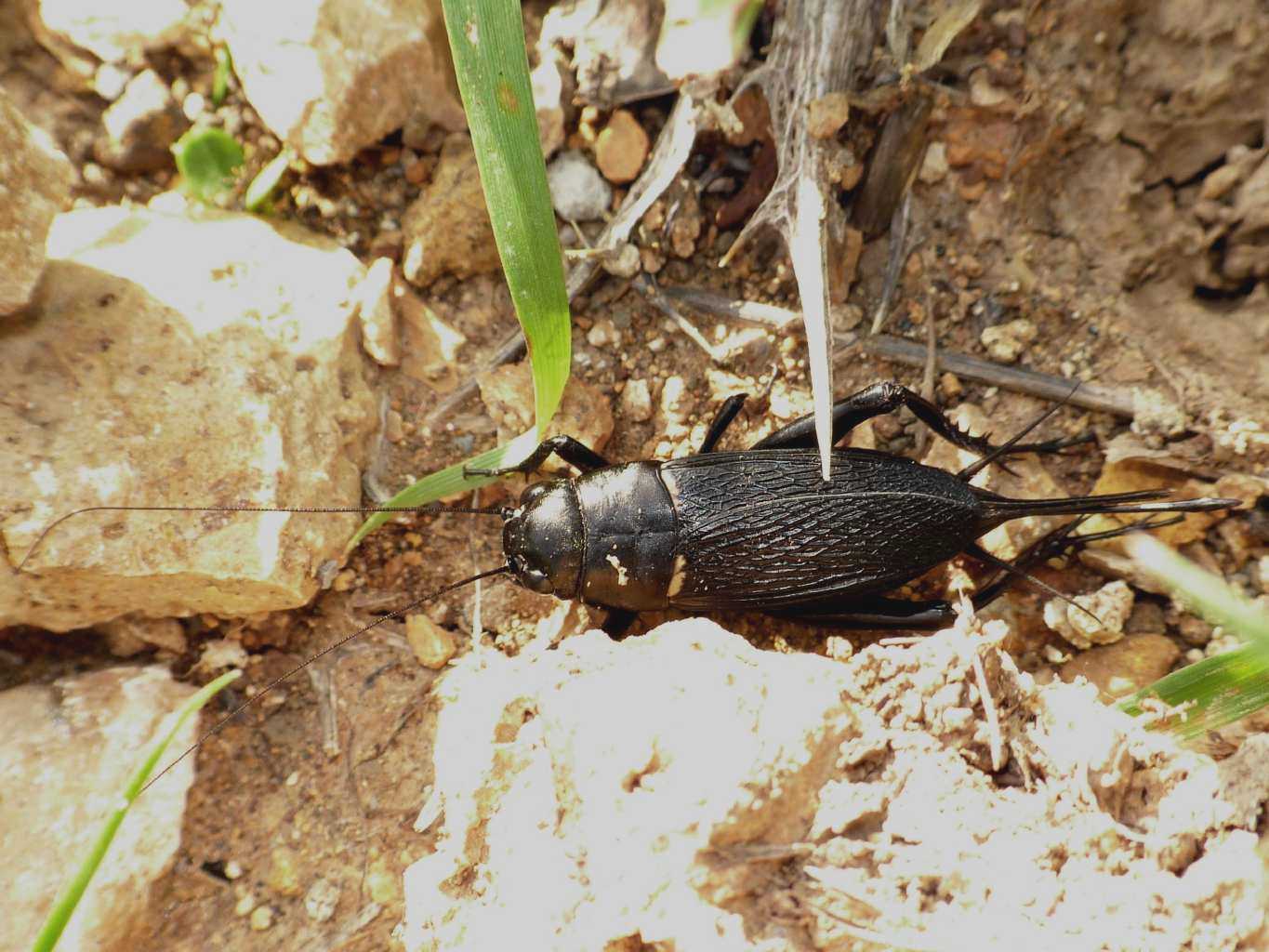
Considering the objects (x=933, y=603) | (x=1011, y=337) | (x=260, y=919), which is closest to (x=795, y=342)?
(x=1011, y=337)

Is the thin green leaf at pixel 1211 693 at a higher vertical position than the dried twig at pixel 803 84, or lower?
lower

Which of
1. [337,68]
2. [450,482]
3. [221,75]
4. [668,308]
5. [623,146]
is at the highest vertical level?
[221,75]

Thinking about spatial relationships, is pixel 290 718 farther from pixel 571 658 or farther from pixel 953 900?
pixel 953 900

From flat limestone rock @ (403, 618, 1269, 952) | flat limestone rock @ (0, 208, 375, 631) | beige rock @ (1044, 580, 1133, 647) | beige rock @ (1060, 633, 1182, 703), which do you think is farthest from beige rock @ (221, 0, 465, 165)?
beige rock @ (1060, 633, 1182, 703)

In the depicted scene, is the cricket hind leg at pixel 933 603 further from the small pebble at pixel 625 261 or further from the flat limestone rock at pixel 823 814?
the small pebble at pixel 625 261

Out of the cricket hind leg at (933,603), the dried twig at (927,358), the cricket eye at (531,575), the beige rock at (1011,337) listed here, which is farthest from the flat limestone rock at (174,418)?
the beige rock at (1011,337)

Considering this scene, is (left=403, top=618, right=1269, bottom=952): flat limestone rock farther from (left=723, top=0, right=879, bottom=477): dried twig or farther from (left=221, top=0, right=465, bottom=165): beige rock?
(left=221, top=0, right=465, bottom=165): beige rock

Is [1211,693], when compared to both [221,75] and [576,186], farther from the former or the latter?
[221,75]
